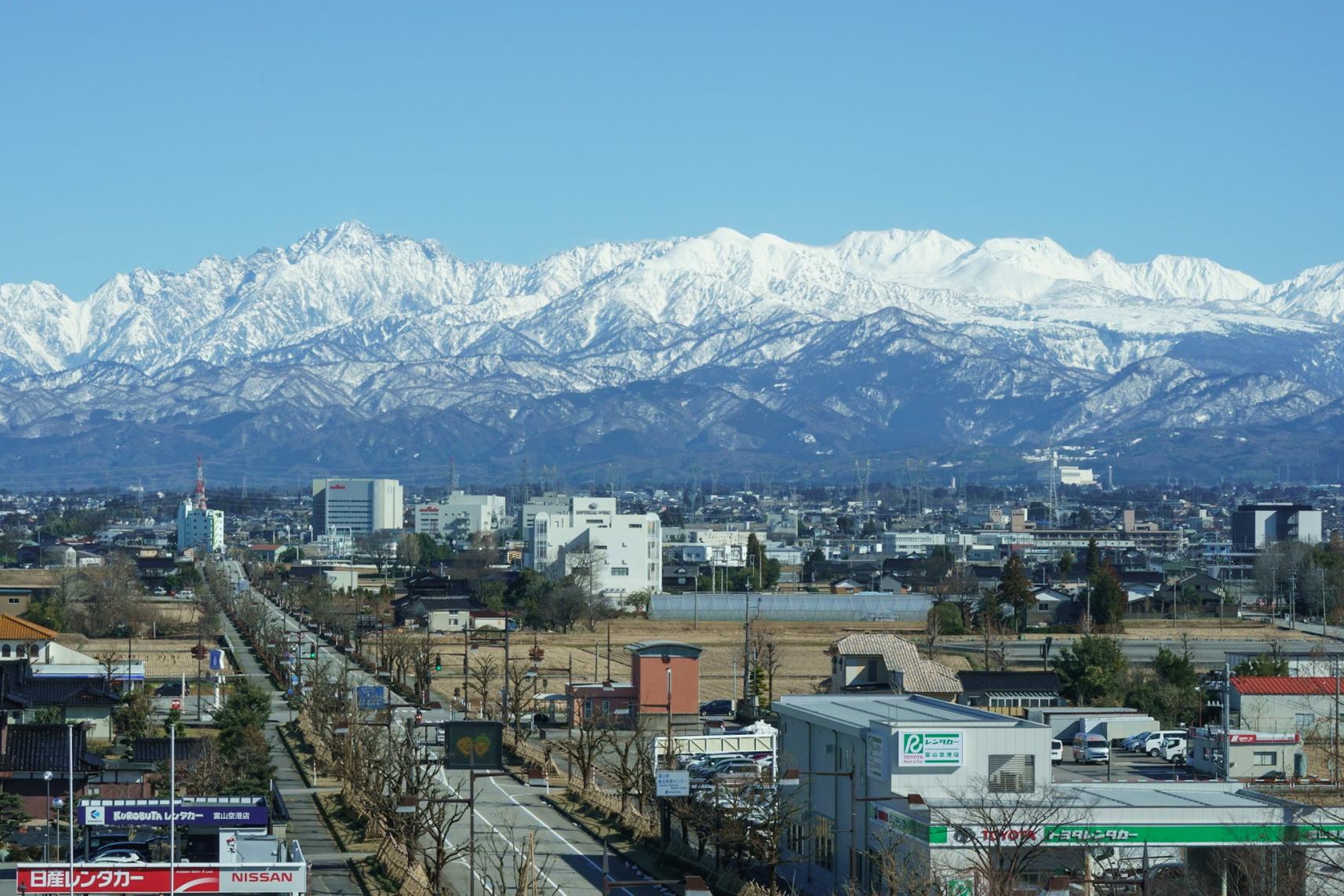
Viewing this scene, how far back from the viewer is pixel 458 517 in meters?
139

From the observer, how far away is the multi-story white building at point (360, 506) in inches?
5881

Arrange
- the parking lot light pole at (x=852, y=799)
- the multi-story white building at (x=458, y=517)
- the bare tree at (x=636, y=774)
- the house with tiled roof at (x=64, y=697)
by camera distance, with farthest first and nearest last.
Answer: the multi-story white building at (x=458, y=517), the house with tiled roof at (x=64, y=697), the bare tree at (x=636, y=774), the parking lot light pole at (x=852, y=799)

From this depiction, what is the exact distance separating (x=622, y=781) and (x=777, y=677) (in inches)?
780

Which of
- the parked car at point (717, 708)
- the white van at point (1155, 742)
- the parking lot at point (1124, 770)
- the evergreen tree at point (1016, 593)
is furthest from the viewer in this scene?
the evergreen tree at point (1016, 593)

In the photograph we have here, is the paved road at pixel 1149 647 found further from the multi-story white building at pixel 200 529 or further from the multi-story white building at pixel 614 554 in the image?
the multi-story white building at pixel 200 529

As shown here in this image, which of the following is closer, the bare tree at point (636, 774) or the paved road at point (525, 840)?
the paved road at point (525, 840)

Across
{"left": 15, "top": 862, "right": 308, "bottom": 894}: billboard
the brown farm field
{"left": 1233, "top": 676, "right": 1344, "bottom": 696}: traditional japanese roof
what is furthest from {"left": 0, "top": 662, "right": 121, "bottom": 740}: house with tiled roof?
{"left": 1233, "top": 676, "right": 1344, "bottom": 696}: traditional japanese roof

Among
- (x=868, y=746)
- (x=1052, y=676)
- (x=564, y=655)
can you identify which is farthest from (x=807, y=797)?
(x=564, y=655)

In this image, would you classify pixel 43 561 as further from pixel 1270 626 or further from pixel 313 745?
pixel 313 745

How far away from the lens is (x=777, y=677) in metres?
44.8

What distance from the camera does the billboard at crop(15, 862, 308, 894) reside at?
1731 cm

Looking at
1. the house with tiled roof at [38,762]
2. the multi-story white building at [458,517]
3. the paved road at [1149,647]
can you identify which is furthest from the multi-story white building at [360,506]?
the house with tiled roof at [38,762]

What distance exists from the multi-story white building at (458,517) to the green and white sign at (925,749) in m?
114

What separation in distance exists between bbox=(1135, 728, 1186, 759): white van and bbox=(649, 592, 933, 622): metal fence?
31256 mm
